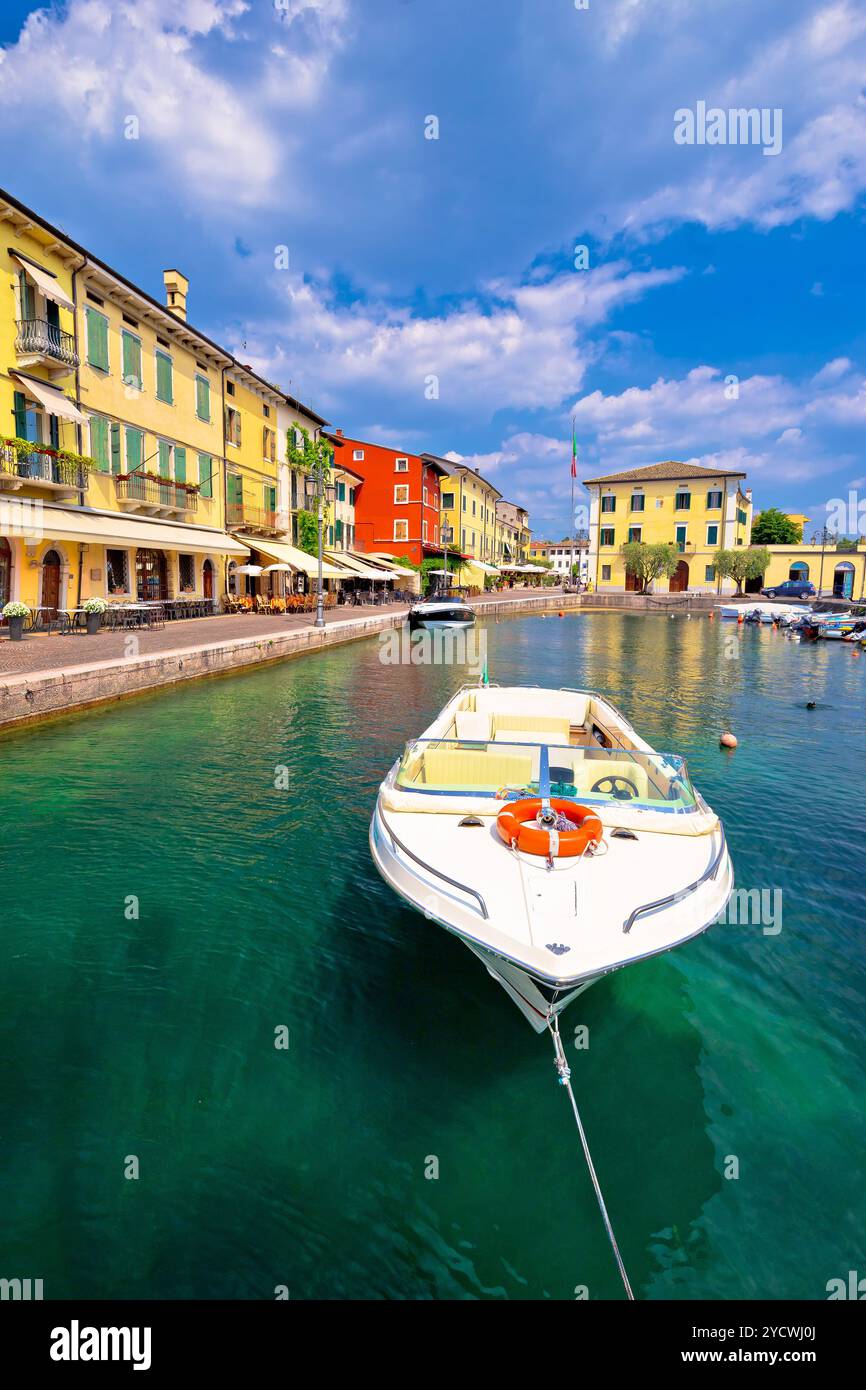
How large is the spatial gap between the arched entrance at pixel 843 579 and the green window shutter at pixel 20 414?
6992 centimetres

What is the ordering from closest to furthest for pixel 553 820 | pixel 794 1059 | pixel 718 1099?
pixel 718 1099 → pixel 794 1059 → pixel 553 820

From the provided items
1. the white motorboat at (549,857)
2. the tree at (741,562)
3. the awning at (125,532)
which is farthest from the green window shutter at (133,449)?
the tree at (741,562)

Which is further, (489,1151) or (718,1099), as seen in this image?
(718,1099)

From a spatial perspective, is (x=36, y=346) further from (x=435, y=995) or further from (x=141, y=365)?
(x=435, y=995)

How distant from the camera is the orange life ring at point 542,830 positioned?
16.3 ft

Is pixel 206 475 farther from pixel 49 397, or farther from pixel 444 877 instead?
pixel 444 877

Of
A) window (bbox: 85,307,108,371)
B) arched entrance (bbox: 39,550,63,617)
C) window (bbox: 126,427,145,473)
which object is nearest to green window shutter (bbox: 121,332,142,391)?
window (bbox: 85,307,108,371)

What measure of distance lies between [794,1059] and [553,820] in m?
2.37

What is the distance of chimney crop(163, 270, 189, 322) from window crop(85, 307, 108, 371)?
9264 millimetres

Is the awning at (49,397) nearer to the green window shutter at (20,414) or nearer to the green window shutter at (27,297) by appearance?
the green window shutter at (20,414)

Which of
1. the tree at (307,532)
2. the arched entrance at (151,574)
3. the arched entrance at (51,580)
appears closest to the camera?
the arched entrance at (51,580)

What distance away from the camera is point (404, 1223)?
368 cm

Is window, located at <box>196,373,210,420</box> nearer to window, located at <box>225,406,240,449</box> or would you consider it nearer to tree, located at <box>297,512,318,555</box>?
window, located at <box>225,406,240,449</box>

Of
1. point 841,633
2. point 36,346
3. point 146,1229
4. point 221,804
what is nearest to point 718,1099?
point 146,1229
